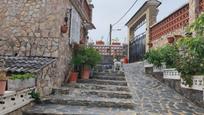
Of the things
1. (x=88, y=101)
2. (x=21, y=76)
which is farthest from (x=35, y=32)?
(x=88, y=101)

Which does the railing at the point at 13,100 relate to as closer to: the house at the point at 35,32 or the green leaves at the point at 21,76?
the green leaves at the point at 21,76

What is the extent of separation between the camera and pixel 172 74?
9422 millimetres

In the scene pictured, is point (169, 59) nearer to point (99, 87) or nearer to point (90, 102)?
point (99, 87)

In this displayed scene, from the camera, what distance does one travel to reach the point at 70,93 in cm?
884

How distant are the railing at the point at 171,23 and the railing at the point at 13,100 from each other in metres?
6.67

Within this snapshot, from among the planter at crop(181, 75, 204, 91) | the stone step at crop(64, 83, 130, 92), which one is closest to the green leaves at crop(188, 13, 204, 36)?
the planter at crop(181, 75, 204, 91)

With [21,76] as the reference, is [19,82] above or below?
below

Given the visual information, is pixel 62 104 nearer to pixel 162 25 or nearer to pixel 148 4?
pixel 162 25

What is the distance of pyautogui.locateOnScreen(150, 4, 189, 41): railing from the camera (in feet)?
36.1

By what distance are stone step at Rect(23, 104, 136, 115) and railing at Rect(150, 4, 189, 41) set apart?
527cm

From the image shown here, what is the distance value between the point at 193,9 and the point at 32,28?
553 centimetres

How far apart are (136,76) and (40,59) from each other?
16.6ft

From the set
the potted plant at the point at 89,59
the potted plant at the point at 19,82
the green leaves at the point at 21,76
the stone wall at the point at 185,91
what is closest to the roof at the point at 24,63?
the green leaves at the point at 21,76

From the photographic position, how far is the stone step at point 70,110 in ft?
22.0
